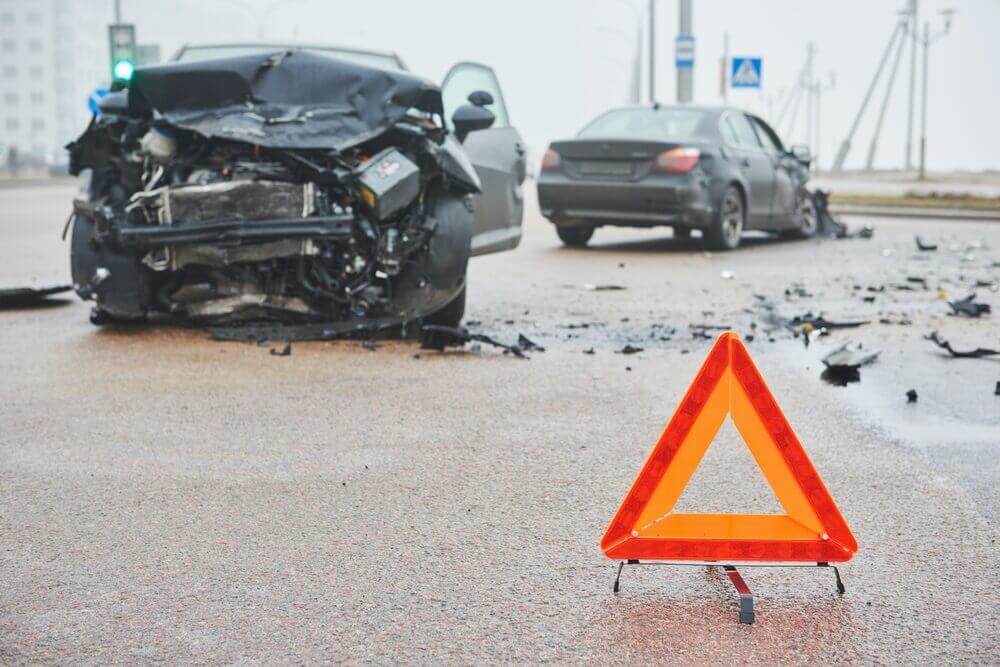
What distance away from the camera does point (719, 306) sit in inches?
410

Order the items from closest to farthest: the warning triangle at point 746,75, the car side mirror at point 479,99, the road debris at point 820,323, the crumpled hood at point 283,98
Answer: the crumpled hood at point 283,98 → the car side mirror at point 479,99 → the road debris at point 820,323 → the warning triangle at point 746,75

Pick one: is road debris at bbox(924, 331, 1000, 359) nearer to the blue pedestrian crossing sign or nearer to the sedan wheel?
the sedan wheel

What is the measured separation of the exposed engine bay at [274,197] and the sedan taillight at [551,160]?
7.48 m

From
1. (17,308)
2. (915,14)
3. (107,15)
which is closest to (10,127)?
(107,15)

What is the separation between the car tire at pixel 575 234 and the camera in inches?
664

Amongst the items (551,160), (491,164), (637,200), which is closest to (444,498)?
(491,164)

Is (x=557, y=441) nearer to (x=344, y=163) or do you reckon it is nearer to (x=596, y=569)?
(x=596, y=569)

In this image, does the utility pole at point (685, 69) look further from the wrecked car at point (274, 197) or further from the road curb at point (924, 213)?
the wrecked car at point (274, 197)

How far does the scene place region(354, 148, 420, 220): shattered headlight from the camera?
7.80m

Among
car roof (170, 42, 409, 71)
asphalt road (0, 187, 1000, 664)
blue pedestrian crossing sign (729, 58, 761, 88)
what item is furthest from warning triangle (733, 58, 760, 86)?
asphalt road (0, 187, 1000, 664)

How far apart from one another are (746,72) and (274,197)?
23.5 metres

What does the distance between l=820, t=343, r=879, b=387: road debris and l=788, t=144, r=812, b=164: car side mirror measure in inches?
401

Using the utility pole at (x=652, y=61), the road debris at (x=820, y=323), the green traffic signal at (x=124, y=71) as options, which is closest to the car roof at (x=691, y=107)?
the green traffic signal at (x=124, y=71)

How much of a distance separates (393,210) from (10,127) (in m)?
137
